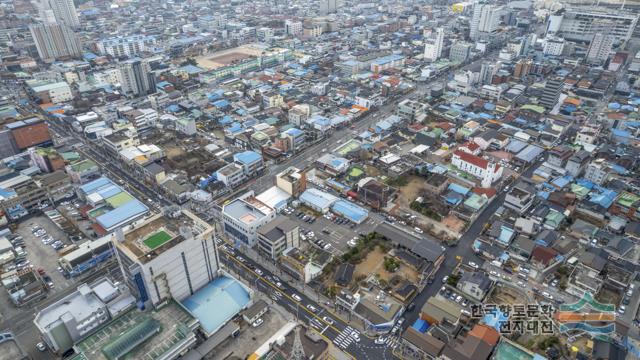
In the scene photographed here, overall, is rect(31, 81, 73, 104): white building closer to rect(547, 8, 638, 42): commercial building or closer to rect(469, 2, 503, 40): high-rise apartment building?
rect(469, 2, 503, 40): high-rise apartment building

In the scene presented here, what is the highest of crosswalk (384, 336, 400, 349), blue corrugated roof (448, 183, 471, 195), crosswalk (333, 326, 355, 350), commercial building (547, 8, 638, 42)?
commercial building (547, 8, 638, 42)

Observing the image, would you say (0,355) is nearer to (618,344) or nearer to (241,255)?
(241,255)

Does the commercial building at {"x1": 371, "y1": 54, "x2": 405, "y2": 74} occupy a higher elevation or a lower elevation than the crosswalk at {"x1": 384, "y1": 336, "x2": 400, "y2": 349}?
higher

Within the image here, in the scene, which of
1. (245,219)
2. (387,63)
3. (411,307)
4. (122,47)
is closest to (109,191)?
(245,219)

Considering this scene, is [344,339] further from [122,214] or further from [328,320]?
[122,214]

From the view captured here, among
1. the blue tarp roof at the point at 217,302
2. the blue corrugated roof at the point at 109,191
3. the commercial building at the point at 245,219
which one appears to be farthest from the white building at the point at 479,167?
the blue corrugated roof at the point at 109,191

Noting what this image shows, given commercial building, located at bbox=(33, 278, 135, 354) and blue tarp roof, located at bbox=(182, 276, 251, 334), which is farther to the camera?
blue tarp roof, located at bbox=(182, 276, 251, 334)

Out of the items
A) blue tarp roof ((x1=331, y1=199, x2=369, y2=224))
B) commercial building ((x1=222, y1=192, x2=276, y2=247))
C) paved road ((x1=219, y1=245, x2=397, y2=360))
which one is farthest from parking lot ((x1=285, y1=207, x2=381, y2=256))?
paved road ((x1=219, y1=245, x2=397, y2=360))
